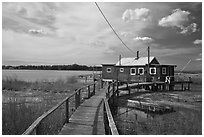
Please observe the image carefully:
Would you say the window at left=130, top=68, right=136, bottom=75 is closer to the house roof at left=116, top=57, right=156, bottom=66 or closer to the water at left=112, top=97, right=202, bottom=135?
the house roof at left=116, top=57, right=156, bottom=66

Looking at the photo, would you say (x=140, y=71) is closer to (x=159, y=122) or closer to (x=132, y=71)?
(x=132, y=71)

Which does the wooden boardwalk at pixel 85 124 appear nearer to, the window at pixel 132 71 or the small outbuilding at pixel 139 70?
the small outbuilding at pixel 139 70

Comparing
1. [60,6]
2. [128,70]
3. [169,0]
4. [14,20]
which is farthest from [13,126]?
[128,70]

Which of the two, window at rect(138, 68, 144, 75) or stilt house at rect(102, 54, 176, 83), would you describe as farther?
window at rect(138, 68, 144, 75)

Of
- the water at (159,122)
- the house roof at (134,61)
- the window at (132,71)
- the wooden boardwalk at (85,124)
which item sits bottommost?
the water at (159,122)

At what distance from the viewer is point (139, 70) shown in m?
27.4

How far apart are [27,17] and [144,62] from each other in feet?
73.7

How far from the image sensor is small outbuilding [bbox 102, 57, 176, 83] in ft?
86.9

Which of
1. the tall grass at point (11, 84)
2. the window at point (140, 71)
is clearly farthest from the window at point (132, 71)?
the tall grass at point (11, 84)

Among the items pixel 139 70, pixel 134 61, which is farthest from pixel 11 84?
pixel 139 70

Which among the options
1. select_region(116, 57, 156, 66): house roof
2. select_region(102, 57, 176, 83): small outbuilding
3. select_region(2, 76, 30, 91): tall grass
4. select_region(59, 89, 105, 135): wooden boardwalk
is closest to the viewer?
select_region(59, 89, 105, 135): wooden boardwalk

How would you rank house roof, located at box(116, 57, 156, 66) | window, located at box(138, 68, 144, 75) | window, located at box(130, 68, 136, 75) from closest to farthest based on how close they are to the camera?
window, located at box(138, 68, 144, 75) → house roof, located at box(116, 57, 156, 66) → window, located at box(130, 68, 136, 75)

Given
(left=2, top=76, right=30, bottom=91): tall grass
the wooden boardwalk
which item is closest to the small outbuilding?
(left=2, top=76, right=30, bottom=91): tall grass

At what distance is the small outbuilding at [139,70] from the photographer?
26500 mm
